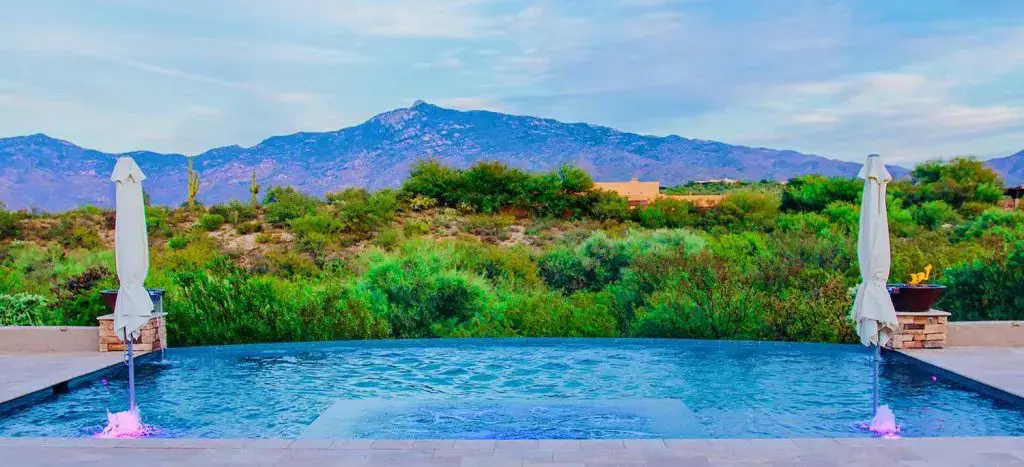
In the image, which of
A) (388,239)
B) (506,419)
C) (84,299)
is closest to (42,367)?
(84,299)

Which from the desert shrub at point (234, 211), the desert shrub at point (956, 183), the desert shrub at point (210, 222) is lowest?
the desert shrub at point (210, 222)

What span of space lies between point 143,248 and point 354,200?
59.1ft

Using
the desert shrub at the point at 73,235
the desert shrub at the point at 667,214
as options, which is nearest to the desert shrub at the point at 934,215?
the desert shrub at the point at 667,214

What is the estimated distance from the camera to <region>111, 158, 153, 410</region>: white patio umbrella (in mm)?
5582

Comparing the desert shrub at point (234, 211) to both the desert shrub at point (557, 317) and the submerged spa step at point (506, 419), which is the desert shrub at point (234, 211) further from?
the submerged spa step at point (506, 419)

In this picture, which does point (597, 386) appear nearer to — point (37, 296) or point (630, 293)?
point (630, 293)

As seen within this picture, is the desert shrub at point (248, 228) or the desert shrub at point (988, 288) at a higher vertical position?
the desert shrub at point (248, 228)

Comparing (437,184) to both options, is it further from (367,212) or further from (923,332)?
(923,332)

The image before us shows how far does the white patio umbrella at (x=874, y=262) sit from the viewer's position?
5.44 m

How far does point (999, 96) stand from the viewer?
1622cm

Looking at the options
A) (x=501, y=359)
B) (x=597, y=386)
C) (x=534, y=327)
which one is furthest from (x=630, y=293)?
(x=597, y=386)

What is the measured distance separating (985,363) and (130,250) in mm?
7482

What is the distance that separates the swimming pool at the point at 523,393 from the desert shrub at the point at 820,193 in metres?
15.1

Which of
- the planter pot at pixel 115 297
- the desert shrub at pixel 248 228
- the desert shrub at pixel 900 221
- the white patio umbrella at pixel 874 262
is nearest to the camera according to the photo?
the white patio umbrella at pixel 874 262
